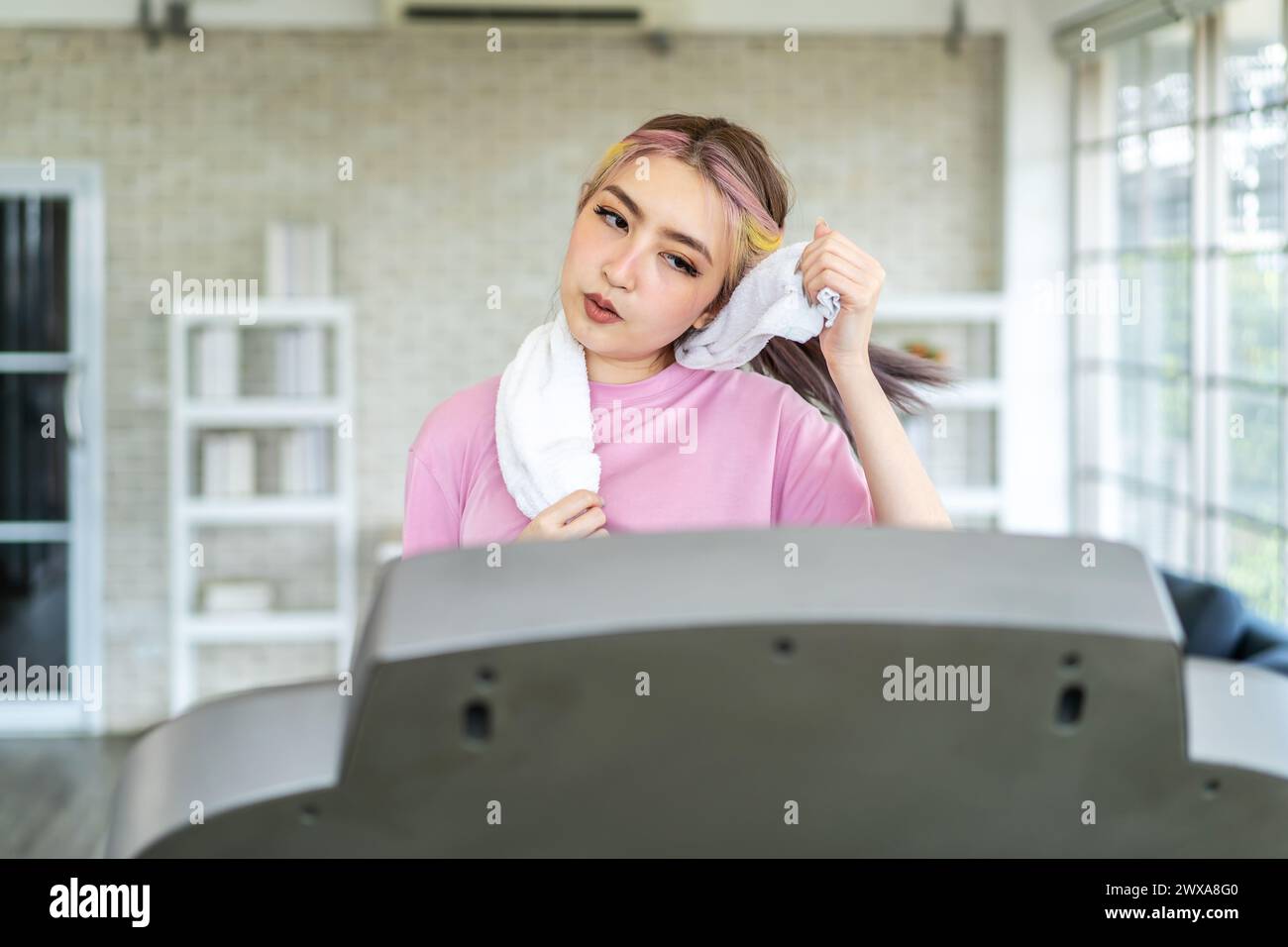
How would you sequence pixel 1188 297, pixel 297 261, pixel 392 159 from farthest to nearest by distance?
1. pixel 392 159
2. pixel 297 261
3. pixel 1188 297

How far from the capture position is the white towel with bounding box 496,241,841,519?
1.00 metres

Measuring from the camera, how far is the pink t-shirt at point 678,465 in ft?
3.41

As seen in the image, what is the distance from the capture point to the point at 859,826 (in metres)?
0.50

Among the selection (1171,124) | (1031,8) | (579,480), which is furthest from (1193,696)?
(1031,8)

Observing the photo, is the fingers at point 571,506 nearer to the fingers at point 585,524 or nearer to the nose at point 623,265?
the fingers at point 585,524

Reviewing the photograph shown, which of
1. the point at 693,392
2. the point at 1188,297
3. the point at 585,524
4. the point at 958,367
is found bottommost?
the point at 585,524

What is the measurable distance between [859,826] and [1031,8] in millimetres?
5513

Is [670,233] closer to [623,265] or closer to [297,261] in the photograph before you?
[623,265]

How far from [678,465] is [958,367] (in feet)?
14.7

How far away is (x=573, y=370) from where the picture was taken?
1077 mm

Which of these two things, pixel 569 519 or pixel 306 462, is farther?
pixel 306 462

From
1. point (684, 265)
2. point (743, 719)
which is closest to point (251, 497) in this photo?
point (684, 265)
